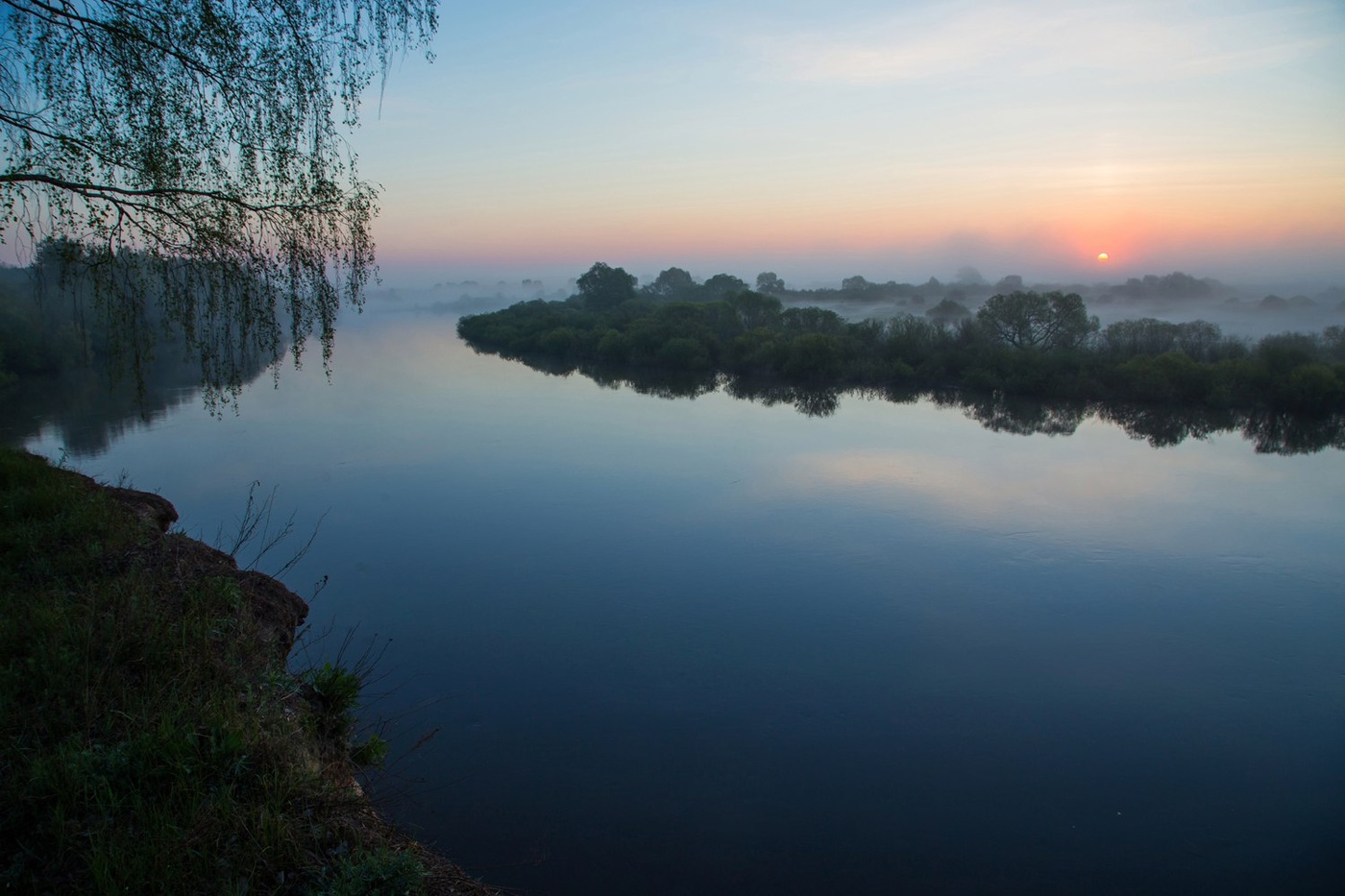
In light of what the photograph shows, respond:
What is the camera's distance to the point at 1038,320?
2469cm

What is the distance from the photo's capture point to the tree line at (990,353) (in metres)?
19.6

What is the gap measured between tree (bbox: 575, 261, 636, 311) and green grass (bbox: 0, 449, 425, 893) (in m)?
43.0

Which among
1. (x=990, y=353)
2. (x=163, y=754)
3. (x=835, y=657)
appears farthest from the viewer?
(x=990, y=353)

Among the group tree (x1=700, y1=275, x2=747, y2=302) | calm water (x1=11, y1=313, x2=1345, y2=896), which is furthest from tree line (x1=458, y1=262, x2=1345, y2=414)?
tree (x1=700, y1=275, x2=747, y2=302)

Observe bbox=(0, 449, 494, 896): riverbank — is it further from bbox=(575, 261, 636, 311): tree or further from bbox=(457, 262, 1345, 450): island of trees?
bbox=(575, 261, 636, 311): tree

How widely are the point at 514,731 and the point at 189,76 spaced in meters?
4.53

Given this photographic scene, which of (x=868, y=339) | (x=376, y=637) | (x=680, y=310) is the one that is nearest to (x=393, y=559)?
(x=376, y=637)

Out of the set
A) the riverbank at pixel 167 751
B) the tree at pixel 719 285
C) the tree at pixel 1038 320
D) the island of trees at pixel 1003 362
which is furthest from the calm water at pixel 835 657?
the tree at pixel 719 285

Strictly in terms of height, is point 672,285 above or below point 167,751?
above

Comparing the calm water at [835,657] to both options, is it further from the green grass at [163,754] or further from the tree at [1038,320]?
the tree at [1038,320]

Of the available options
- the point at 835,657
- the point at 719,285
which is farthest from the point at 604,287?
the point at 835,657

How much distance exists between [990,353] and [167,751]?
79.5ft

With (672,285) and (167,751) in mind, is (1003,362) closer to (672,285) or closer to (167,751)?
(167,751)

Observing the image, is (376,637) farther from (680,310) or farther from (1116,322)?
(680,310)
